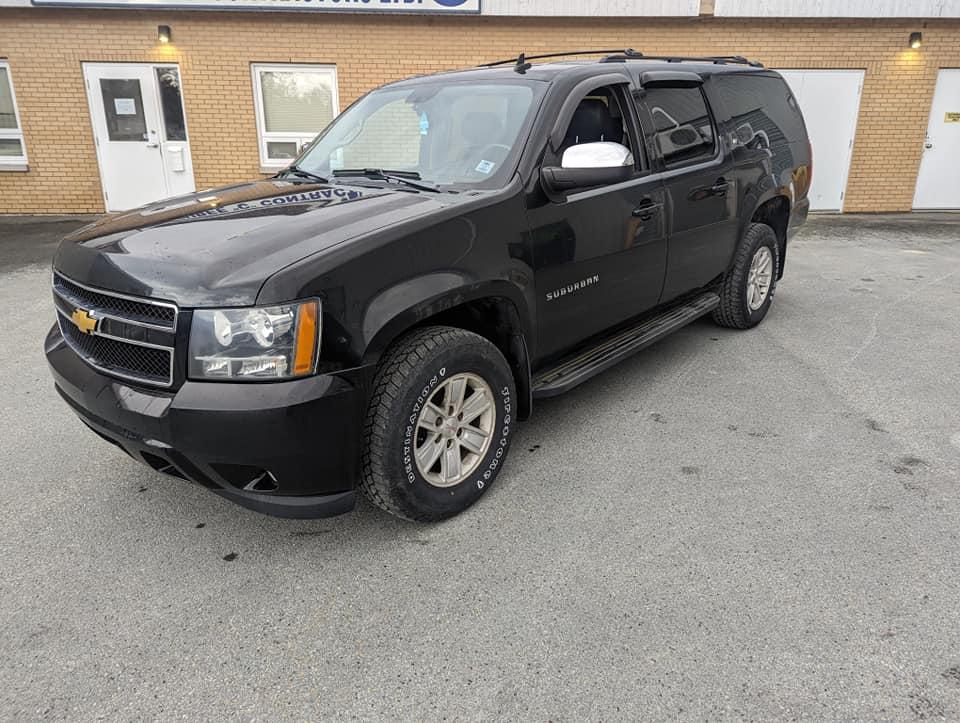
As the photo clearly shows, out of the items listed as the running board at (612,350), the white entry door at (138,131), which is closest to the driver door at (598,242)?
the running board at (612,350)

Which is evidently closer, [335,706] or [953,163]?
[335,706]

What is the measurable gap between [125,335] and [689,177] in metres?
3.28

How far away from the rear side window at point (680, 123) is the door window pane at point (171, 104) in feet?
30.3

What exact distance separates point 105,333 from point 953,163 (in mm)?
13923

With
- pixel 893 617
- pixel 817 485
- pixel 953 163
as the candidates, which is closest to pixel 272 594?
pixel 893 617

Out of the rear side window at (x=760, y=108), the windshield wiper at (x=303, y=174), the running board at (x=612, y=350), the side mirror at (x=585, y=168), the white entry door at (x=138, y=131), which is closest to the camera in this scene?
the side mirror at (x=585, y=168)

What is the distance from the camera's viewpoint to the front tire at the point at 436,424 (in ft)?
9.03

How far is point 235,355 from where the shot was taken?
2.41 meters

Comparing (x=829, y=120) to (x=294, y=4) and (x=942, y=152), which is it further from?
(x=294, y=4)

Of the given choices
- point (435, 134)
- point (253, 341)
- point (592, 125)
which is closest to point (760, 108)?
point (592, 125)

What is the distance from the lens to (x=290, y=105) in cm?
1135

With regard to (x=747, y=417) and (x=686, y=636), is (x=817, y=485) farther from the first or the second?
(x=686, y=636)

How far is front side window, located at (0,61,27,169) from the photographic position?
11.2 meters

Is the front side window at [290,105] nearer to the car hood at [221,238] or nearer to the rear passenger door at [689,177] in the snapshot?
the rear passenger door at [689,177]
